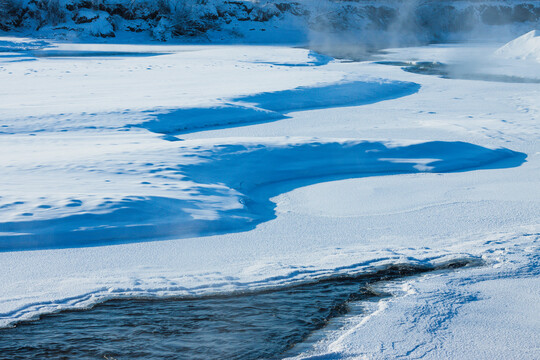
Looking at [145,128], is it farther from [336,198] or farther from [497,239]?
[497,239]

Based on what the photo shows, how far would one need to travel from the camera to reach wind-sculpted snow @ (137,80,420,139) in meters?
8.23

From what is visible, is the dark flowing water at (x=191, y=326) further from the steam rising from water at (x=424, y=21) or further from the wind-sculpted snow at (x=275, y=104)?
the steam rising from water at (x=424, y=21)

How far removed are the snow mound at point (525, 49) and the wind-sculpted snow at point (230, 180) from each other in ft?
45.4

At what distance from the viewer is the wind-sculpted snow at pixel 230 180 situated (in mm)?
4062

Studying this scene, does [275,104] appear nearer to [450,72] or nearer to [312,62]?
[450,72]

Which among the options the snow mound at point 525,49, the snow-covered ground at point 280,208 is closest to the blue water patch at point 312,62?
the snow mound at point 525,49

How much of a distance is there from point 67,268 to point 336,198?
227 cm

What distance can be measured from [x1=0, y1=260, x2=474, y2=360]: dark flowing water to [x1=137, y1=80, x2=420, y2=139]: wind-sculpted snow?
191 inches

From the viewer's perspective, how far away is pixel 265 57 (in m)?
18.4

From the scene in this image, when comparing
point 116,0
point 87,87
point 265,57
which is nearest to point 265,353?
point 87,87

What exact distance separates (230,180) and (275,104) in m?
4.53

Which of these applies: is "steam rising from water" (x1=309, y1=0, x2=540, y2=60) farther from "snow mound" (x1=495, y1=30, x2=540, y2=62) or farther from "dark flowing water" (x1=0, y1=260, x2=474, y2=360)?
"dark flowing water" (x1=0, y1=260, x2=474, y2=360)

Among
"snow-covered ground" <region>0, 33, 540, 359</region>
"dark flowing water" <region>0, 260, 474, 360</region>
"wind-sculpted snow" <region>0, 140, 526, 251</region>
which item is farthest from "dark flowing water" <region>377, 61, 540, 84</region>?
"dark flowing water" <region>0, 260, 474, 360</region>

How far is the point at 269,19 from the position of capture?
3384cm
